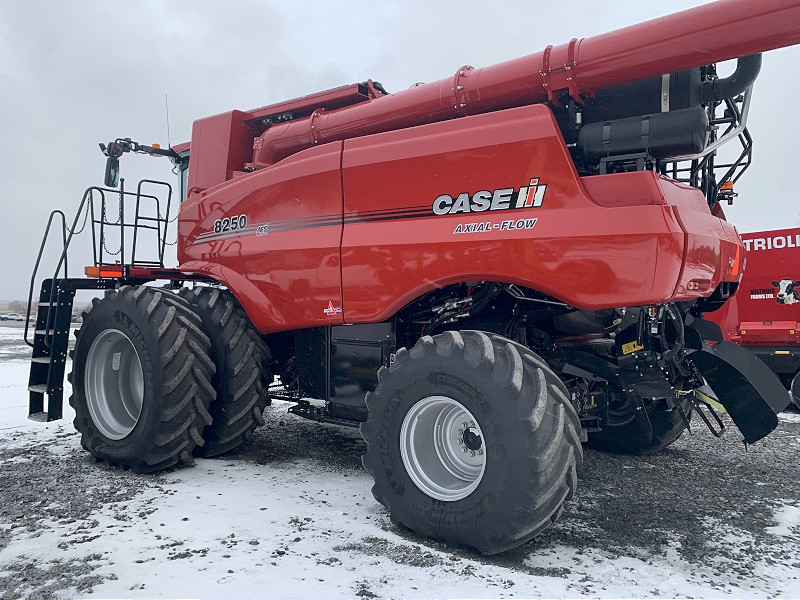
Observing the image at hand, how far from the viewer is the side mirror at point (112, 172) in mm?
6250

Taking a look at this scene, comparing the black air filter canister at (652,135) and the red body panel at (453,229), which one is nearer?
the red body panel at (453,229)

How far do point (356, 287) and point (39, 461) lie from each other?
122 inches

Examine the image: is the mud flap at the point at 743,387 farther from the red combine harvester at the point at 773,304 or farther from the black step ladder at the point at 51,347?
the black step ladder at the point at 51,347

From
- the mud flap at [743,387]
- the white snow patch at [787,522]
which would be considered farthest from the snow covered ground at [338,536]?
the mud flap at [743,387]

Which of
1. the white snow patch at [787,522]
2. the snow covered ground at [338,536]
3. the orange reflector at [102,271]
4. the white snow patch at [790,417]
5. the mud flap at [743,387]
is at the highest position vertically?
the orange reflector at [102,271]

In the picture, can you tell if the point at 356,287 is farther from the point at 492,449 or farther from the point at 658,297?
the point at 658,297

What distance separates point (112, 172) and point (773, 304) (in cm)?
832

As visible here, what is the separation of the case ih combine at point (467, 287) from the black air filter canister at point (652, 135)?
0.04ft

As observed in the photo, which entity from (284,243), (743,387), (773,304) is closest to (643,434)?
(743,387)

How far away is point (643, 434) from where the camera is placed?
534 centimetres

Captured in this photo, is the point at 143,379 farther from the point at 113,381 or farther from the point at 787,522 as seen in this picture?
the point at 787,522

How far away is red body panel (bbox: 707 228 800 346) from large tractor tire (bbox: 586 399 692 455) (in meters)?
3.53

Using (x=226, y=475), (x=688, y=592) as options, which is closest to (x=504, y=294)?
(x=688, y=592)

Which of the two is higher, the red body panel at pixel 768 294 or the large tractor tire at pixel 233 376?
the red body panel at pixel 768 294
